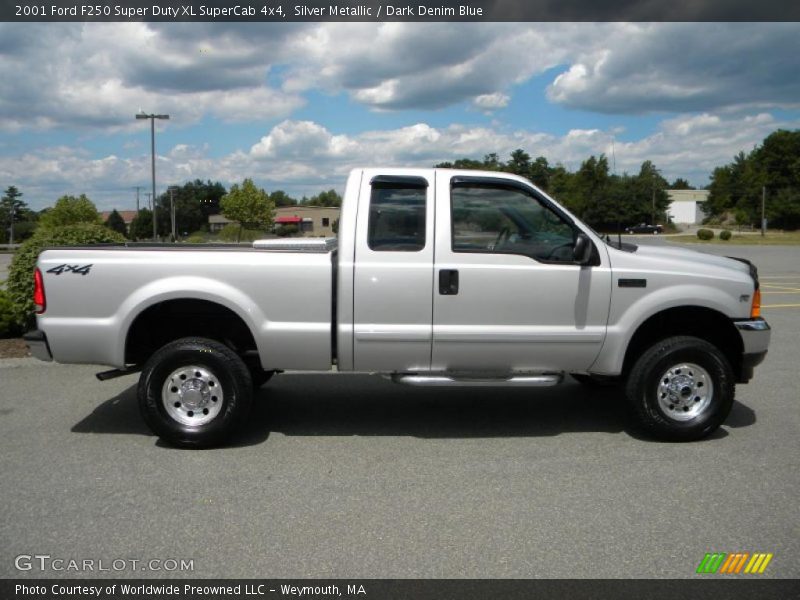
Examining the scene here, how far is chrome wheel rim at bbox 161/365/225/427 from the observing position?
5492mm

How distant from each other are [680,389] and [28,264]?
795cm

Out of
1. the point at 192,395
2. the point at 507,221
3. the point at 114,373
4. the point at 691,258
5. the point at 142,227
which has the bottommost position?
the point at 192,395

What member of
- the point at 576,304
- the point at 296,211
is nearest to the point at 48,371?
the point at 576,304

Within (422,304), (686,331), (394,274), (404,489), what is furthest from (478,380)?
(686,331)

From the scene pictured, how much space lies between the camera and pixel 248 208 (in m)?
77.5

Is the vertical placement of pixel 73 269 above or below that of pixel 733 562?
above

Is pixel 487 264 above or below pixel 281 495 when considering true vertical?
above

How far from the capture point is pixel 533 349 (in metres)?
5.56

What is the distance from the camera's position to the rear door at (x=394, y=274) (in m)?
5.43

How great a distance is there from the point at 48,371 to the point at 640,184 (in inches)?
468

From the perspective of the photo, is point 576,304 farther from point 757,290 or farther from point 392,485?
point 392,485

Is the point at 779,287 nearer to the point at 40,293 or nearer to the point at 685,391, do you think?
the point at 685,391

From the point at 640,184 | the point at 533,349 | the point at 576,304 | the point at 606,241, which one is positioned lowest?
the point at 533,349

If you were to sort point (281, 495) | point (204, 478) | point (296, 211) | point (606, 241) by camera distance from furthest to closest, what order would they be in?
1. point (296, 211)
2. point (606, 241)
3. point (204, 478)
4. point (281, 495)
